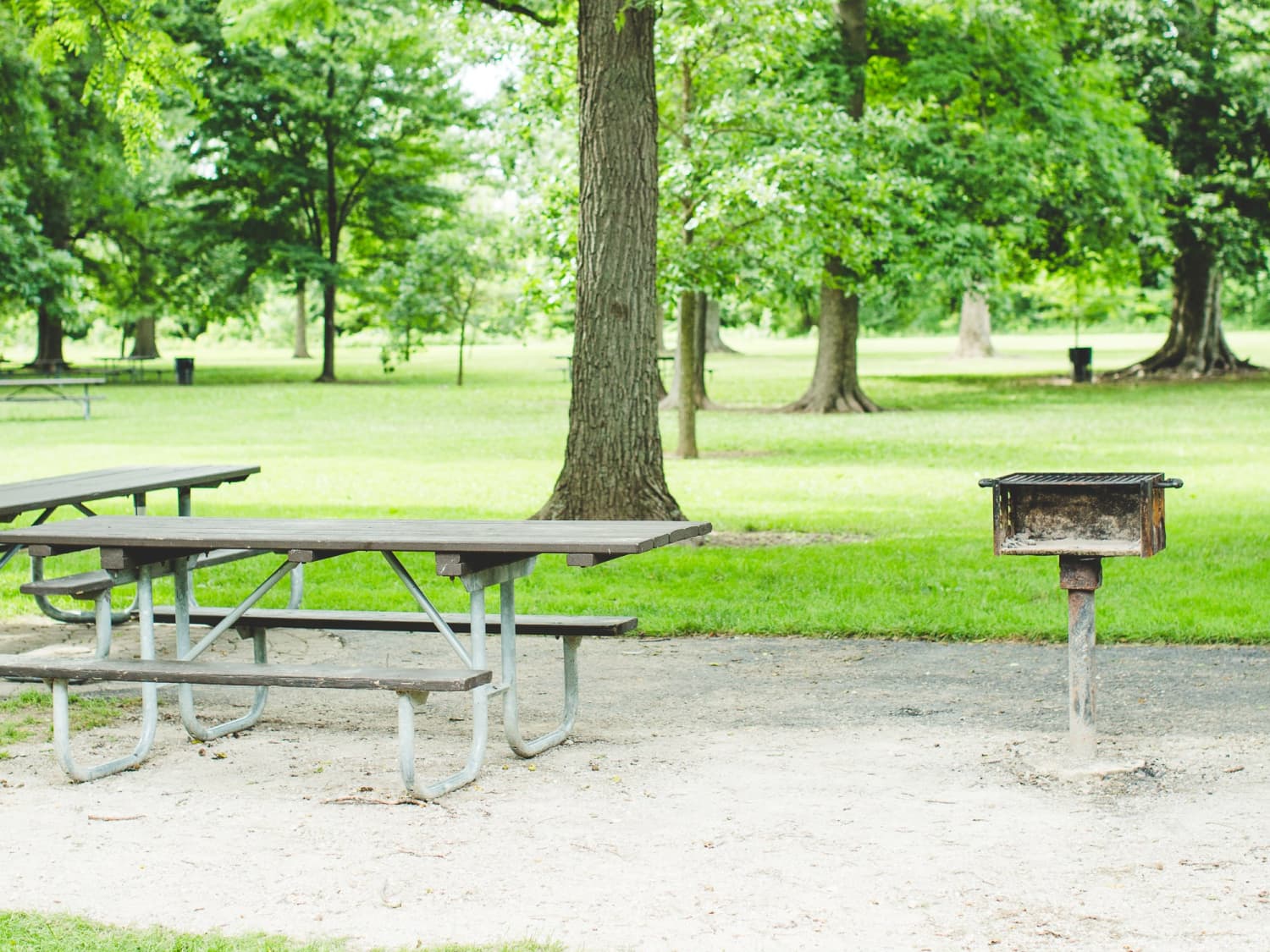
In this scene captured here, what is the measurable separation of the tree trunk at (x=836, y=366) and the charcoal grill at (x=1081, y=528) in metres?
19.9

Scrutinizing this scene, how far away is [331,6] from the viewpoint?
1159 cm

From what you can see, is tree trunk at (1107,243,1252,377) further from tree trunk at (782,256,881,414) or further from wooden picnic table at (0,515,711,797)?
wooden picnic table at (0,515,711,797)

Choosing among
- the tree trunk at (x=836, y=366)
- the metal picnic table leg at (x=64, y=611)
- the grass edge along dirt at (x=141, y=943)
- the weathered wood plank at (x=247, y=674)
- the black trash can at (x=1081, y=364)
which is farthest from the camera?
A: the black trash can at (x=1081, y=364)

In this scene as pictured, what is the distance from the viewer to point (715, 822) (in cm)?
470

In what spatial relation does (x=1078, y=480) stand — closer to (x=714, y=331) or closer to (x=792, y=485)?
(x=792, y=485)

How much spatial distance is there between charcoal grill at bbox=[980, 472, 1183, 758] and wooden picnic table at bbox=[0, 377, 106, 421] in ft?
68.4

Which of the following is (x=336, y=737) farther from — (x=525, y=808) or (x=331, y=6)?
(x=331, y=6)

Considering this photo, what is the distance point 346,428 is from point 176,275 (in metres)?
19.6

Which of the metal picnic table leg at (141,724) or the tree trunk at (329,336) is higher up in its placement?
the tree trunk at (329,336)

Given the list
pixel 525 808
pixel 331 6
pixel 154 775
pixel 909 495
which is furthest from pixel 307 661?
pixel 909 495

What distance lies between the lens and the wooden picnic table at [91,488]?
23.5 ft

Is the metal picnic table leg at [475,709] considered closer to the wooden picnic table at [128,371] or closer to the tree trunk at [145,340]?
the wooden picnic table at [128,371]

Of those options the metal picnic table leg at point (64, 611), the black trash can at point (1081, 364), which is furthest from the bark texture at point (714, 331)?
the metal picnic table leg at point (64, 611)

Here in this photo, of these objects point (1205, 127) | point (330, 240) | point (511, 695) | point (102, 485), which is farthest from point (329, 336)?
point (511, 695)
